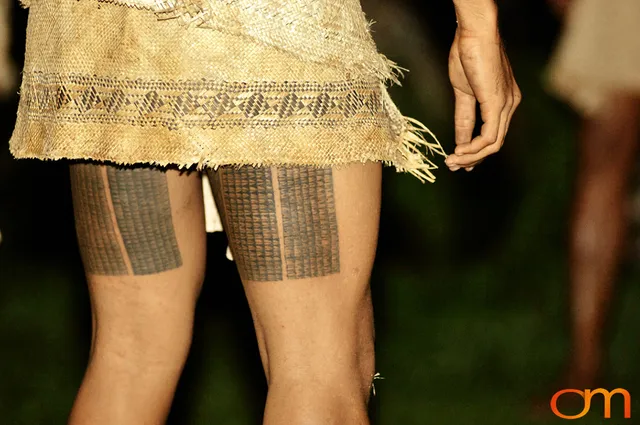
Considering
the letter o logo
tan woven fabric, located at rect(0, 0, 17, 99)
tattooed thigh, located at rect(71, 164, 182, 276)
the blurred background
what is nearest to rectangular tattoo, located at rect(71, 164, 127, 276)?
tattooed thigh, located at rect(71, 164, 182, 276)

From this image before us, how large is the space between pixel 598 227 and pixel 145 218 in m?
1.77

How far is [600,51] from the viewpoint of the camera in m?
2.79

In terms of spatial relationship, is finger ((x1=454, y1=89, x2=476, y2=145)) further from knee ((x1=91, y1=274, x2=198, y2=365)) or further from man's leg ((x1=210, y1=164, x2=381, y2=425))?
knee ((x1=91, y1=274, x2=198, y2=365))

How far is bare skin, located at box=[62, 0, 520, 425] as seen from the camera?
4.16ft

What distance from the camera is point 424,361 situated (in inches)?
121

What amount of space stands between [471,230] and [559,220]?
56cm

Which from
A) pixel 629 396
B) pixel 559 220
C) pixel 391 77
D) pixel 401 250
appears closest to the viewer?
pixel 391 77

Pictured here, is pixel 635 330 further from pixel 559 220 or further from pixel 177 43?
pixel 177 43

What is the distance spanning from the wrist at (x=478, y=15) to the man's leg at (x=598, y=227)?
1.63 m

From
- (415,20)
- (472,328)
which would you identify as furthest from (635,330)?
(415,20)

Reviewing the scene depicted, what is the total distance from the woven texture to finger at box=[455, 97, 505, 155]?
16 centimetres

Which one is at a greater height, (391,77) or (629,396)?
(391,77)

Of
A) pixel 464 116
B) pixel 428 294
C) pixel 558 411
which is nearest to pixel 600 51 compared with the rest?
pixel 558 411

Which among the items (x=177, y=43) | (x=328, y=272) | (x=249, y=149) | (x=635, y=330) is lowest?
(x=635, y=330)
